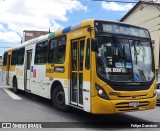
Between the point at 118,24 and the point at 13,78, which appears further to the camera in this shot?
the point at 13,78

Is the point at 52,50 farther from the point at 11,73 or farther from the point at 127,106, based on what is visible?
the point at 11,73

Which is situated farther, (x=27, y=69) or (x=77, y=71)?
(x=27, y=69)

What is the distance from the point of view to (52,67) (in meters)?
11.9

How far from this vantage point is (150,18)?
115ft

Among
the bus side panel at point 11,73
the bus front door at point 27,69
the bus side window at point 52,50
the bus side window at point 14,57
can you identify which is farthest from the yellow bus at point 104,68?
the bus side panel at point 11,73


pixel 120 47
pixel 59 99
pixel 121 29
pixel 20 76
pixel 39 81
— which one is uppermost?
pixel 121 29

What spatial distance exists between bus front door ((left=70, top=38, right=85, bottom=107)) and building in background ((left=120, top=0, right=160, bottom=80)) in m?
23.2

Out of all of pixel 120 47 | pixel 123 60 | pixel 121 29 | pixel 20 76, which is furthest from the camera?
pixel 20 76

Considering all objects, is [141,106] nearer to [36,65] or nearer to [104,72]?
[104,72]

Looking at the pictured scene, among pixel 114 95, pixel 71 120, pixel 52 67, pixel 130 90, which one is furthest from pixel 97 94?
pixel 52 67

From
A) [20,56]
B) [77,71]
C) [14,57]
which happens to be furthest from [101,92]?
[14,57]

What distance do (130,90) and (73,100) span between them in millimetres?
2043

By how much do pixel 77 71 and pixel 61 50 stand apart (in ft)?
5.35

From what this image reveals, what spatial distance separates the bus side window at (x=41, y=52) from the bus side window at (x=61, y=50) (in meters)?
1.43
